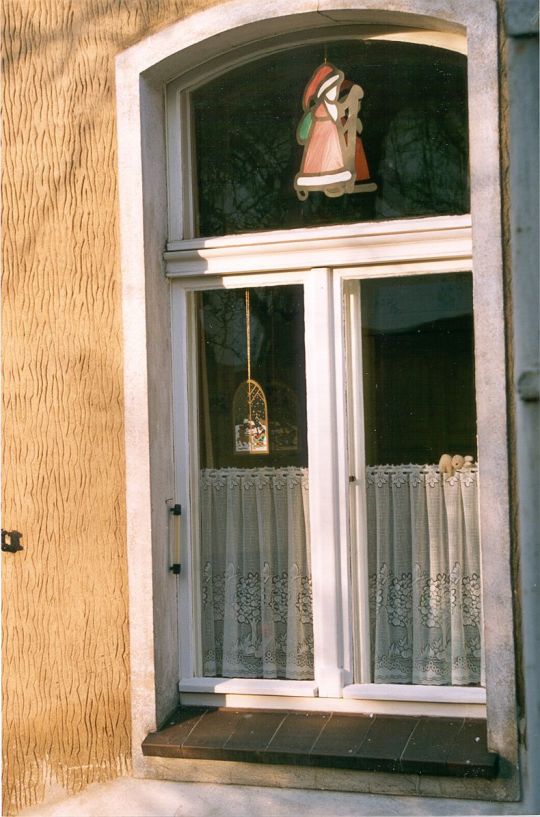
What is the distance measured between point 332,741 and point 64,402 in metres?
1.99

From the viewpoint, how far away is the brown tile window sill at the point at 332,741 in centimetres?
450

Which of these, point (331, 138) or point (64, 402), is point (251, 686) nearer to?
point (64, 402)

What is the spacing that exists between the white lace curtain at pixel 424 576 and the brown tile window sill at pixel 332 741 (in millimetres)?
254

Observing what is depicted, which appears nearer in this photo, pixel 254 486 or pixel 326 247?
pixel 326 247

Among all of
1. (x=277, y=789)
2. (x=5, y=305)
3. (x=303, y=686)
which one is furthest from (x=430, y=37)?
(x=277, y=789)

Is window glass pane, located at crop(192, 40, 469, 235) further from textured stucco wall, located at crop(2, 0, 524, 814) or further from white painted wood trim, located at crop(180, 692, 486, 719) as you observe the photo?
white painted wood trim, located at crop(180, 692, 486, 719)

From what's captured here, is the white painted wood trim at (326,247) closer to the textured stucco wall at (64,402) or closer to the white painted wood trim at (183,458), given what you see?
the white painted wood trim at (183,458)

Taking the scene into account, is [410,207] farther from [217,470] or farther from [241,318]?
[217,470]

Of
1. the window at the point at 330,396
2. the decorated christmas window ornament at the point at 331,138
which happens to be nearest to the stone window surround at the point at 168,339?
the window at the point at 330,396

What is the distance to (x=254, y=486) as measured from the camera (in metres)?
5.22

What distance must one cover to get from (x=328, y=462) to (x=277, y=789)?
1.48m

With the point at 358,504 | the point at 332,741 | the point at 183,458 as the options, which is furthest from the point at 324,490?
the point at 332,741

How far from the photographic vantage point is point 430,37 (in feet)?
16.0

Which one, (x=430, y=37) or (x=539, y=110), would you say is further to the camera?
(x=430, y=37)
